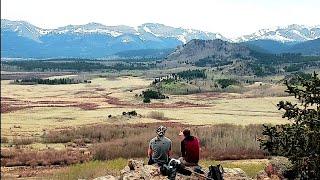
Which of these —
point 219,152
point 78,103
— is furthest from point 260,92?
point 219,152

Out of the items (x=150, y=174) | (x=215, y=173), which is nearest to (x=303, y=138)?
(x=215, y=173)

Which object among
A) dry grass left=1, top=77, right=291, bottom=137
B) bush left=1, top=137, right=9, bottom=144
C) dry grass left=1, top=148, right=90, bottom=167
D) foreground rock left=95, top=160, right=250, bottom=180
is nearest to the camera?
foreground rock left=95, top=160, right=250, bottom=180

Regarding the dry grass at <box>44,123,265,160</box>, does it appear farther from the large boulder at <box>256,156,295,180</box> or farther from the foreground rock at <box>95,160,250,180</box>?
the foreground rock at <box>95,160,250,180</box>

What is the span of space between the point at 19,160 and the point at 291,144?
32791mm

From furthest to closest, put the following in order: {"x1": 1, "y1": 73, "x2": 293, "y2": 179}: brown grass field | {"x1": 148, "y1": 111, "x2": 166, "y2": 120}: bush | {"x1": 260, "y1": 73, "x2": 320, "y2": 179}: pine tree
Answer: {"x1": 148, "y1": 111, "x2": 166, "y2": 120}: bush, {"x1": 1, "y1": 73, "x2": 293, "y2": 179}: brown grass field, {"x1": 260, "y1": 73, "x2": 320, "y2": 179}: pine tree

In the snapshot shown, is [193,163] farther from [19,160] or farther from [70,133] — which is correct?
[70,133]

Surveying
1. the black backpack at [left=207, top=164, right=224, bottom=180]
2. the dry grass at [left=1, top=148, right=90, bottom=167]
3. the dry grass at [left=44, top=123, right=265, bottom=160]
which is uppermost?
the black backpack at [left=207, top=164, right=224, bottom=180]

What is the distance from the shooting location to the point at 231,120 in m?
81.4

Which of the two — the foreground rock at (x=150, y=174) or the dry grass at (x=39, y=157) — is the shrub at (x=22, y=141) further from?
the foreground rock at (x=150, y=174)

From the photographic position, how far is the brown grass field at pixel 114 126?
48750 mm

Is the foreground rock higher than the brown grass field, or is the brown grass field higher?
the foreground rock

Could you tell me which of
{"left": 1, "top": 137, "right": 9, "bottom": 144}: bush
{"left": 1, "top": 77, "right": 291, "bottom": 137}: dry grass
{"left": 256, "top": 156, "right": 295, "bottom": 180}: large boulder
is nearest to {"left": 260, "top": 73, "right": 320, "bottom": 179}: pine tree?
{"left": 256, "top": 156, "right": 295, "bottom": 180}: large boulder

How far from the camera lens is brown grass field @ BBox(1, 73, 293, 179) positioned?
160ft

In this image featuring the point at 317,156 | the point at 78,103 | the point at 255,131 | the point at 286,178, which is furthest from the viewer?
the point at 78,103
